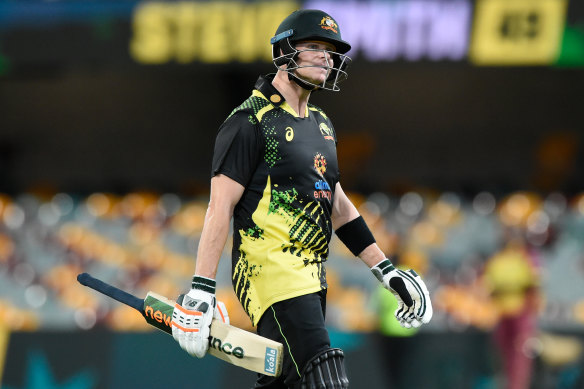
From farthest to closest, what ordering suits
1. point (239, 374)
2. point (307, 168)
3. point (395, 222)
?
point (395, 222)
point (239, 374)
point (307, 168)

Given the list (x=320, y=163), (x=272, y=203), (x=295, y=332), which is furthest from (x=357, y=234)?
(x=295, y=332)

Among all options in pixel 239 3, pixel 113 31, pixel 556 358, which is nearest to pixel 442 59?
pixel 239 3

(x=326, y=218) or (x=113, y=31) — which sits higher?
(x=113, y=31)

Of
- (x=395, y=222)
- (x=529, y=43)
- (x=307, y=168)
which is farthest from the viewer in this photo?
(x=395, y=222)

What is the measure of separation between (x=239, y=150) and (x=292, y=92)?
1.22ft

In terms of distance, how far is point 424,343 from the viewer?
650 cm

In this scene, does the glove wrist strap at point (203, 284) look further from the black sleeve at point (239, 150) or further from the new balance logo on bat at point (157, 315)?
the black sleeve at point (239, 150)

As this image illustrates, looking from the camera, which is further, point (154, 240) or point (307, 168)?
point (154, 240)

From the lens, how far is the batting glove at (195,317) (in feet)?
10.4

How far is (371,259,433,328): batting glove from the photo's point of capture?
3615mm

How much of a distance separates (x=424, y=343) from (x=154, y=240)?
608 centimetres

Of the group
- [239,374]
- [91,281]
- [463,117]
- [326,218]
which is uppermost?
[463,117]

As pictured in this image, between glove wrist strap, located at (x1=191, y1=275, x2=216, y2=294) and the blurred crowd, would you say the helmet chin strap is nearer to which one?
glove wrist strap, located at (x1=191, y1=275, x2=216, y2=294)

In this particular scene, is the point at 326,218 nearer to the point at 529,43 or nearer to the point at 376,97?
the point at 529,43
